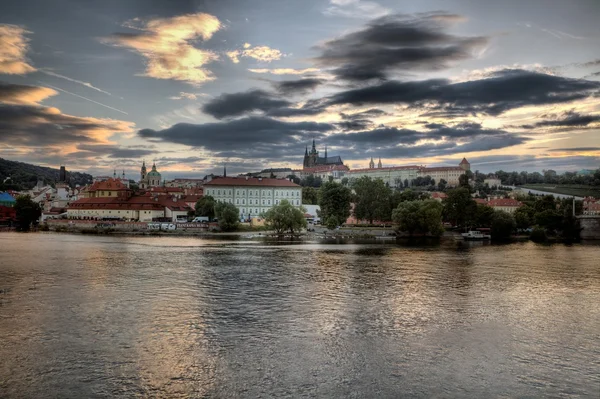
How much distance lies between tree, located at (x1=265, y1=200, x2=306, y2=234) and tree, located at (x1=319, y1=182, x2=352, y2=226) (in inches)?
364

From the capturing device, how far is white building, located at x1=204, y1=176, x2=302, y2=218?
292 feet

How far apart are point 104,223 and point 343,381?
231ft

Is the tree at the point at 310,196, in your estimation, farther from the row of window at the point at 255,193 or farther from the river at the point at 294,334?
the river at the point at 294,334

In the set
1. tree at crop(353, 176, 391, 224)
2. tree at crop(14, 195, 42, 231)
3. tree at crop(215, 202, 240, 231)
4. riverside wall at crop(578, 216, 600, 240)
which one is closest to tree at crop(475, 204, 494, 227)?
riverside wall at crop(578, 216, 600, 240)

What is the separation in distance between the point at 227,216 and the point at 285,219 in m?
11.2

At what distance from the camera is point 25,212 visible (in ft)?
262

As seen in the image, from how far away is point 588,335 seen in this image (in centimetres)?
1470

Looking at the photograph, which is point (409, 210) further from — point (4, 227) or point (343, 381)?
point (4, 227)

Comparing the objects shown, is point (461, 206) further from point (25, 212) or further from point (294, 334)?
point (25, 212)

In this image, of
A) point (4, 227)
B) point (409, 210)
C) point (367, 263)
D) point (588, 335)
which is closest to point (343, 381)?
point (588, 335)

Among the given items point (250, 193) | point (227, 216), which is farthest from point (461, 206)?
point (250, 193)

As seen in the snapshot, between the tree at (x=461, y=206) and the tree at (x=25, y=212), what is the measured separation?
67353 millimetres

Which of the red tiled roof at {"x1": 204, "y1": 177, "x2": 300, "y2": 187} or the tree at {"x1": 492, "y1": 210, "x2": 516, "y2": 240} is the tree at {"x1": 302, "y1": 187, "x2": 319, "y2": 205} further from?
the tree at {"x1": 492, "y1": 210, "x2": 516, "y2": 240}

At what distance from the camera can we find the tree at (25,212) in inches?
3150
